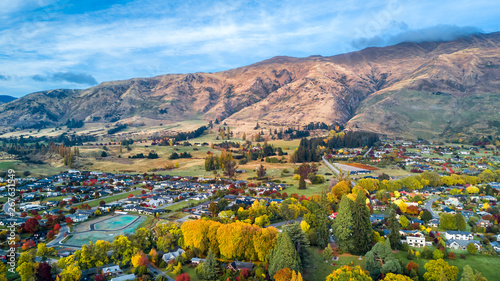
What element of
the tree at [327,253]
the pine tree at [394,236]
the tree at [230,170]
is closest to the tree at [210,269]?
the tree at [327,253]

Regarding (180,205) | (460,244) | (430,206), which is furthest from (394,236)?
(180,205)

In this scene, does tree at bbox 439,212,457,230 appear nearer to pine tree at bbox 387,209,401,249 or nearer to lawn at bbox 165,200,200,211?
pine tree at bbox 387,209,401,249

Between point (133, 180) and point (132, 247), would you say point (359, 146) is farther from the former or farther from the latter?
point (132, 247)

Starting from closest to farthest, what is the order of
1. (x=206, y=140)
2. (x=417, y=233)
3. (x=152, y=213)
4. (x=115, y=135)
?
(x=417, y=233) → (x=152, y=213) → (x=206, y=140) → (x=115, y=135)

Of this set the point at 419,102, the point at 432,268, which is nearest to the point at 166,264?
the point at 432,268

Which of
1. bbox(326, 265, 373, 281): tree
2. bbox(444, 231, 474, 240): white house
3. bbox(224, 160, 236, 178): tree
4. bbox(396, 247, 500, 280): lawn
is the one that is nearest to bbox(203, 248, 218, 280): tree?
bbox(326, 265, 373, 281): tree

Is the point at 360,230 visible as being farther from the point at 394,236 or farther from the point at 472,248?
the point at 472,248
